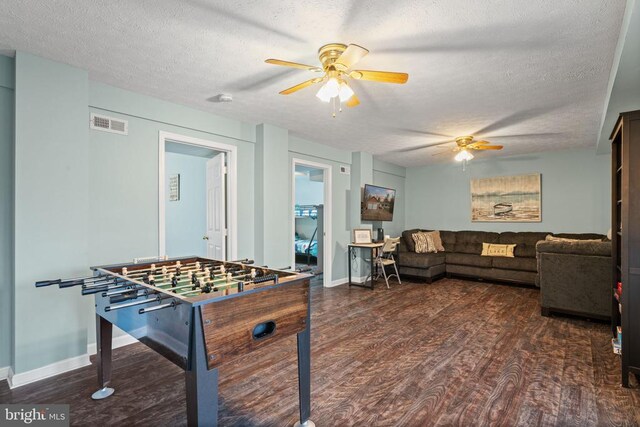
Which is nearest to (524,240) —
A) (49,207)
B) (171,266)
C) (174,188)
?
(171,266)

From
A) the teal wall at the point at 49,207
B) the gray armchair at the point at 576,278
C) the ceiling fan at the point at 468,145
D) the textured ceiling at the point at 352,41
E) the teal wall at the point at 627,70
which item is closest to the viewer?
the teal wall at the point at 627,70

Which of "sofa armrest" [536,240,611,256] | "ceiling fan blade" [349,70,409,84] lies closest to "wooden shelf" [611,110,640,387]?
"sofa armrest" [536,240,611,256]

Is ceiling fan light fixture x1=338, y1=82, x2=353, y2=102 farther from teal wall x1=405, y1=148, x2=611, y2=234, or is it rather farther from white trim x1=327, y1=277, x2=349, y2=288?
teal wall x1=405, y1=148, x2=611, y2=234

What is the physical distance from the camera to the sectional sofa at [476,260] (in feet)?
18.0

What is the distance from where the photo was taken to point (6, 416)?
78.2 inches

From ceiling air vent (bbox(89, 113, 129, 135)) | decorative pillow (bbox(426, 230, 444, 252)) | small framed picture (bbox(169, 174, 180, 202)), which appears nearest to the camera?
ceiling air vent (bbox(89, 113, 129, 135))

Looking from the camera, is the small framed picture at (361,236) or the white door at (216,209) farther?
the small framed picture at (361,236)

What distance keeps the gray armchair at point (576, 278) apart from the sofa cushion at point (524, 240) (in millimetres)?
2087

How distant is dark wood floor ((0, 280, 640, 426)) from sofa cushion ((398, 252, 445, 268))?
2.11 m

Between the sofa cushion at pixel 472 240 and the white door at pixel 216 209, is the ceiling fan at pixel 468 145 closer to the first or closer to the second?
the sofa cushion at pixel 472 240

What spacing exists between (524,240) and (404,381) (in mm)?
4837

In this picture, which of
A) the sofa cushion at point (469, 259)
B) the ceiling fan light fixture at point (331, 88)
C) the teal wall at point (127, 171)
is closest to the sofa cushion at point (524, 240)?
the sofa cushion at point (469, 259)

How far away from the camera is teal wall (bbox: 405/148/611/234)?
5547 mm

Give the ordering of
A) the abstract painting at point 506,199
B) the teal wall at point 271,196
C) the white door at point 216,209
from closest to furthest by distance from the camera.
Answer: the white door at point 216,209 < the teal wall at point 271,196 < the abstract painting at point 506,199
